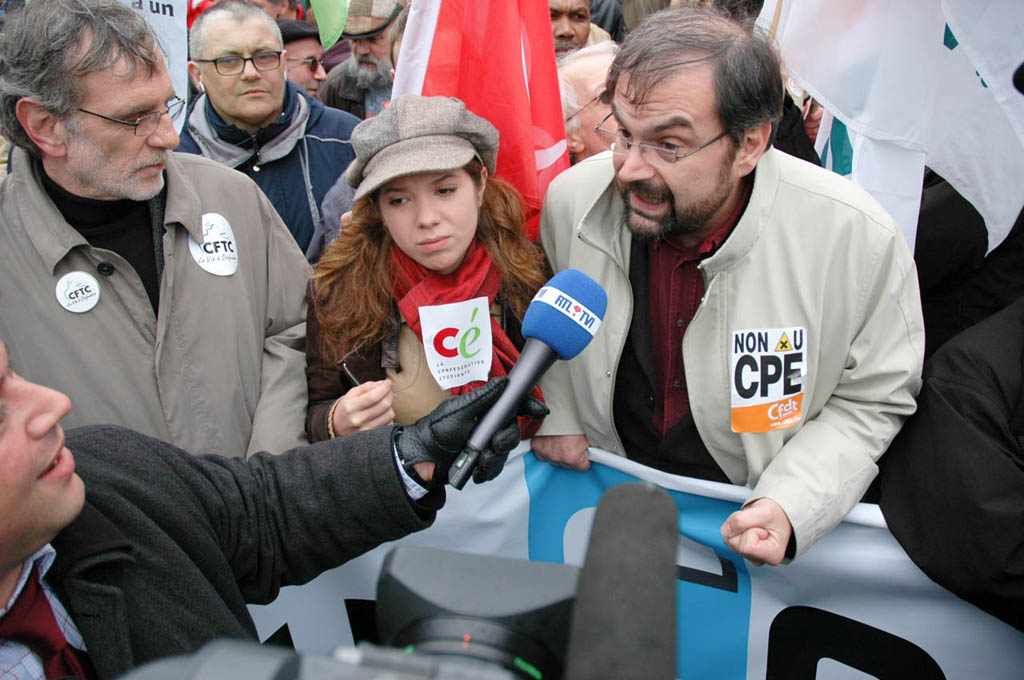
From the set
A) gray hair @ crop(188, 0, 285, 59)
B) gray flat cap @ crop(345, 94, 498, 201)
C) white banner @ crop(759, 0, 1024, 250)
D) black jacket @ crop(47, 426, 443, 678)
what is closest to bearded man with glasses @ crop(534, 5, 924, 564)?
gray flat cap @ crop(345, 94, 498, 201)

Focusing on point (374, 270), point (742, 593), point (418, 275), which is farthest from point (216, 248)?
point (742, 593)

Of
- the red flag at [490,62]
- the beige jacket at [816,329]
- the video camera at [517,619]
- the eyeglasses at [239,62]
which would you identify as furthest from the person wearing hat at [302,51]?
the video camera at [517,619]

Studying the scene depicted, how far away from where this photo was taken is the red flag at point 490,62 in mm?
2883

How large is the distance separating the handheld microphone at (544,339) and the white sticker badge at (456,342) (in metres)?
0.48

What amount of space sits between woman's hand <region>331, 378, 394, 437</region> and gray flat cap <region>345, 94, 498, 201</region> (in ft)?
1.86

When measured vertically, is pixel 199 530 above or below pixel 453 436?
below

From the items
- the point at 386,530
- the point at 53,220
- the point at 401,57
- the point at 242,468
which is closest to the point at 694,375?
the point at 386,530

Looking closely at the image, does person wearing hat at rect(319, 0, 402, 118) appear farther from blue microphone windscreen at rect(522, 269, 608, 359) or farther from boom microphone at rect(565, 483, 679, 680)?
boom microphone at rect(565, 483, 679, 680)

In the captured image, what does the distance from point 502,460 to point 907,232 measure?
5.77 ft

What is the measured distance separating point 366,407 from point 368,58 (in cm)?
377

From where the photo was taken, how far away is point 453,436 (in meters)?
1.82

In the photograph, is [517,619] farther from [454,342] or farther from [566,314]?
[454,342]

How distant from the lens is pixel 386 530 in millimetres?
1896

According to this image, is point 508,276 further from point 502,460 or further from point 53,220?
point 53,220
